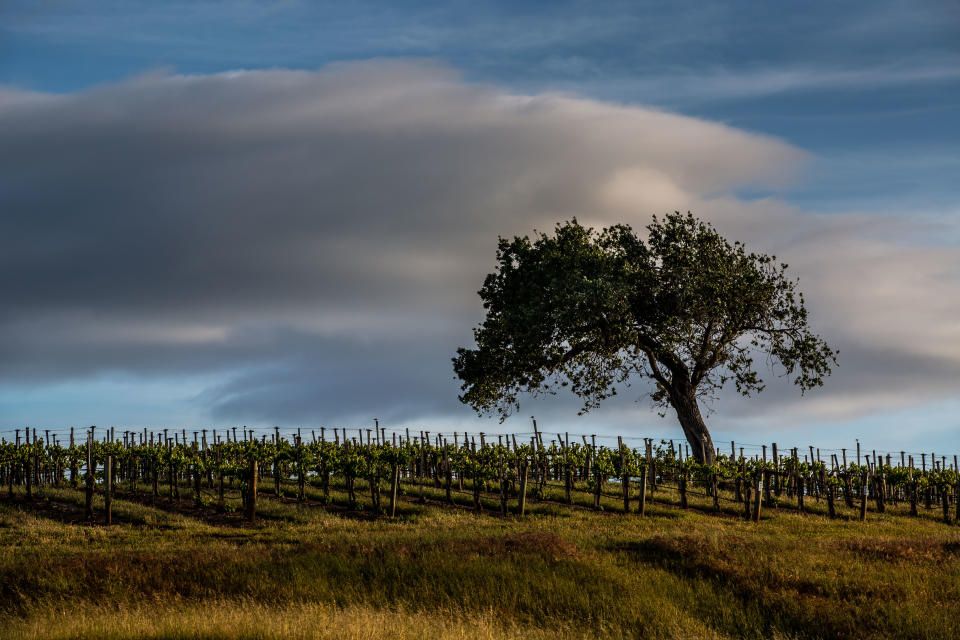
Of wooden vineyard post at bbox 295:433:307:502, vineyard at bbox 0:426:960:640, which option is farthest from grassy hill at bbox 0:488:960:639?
wooden vineyard post at bbox 295:433:307:502

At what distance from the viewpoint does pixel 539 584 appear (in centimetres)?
2019

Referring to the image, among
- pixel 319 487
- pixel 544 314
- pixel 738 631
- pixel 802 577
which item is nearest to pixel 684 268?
pixel 544 314

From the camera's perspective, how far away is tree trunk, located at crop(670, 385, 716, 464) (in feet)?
149

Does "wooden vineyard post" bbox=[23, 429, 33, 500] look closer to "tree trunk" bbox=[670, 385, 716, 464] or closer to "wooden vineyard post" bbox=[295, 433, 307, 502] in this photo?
"wooden vineyard post" bbox=[295, 433, 307, 502]

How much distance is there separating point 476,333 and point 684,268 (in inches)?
464

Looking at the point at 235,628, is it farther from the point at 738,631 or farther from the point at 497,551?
the point at 738,631

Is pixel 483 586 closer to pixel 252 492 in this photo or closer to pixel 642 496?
pixel 252 492

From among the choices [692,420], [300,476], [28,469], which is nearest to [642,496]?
[692,420]

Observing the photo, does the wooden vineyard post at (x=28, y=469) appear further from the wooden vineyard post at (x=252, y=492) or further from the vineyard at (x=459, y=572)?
the wooden vineyard post at (x=252, y=492)

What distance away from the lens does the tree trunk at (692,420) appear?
149 ft

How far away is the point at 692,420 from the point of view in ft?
150

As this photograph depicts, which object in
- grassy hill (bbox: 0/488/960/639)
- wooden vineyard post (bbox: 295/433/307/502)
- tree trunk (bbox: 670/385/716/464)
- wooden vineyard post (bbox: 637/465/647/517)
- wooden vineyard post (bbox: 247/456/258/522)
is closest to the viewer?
grassy hill (bbox: 0/488/960/639)

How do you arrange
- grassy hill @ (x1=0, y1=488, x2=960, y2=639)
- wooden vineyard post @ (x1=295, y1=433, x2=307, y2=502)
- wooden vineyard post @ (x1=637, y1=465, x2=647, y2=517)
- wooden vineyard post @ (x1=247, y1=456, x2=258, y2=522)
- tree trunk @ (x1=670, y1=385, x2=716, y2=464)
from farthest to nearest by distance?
tree trunk @ (x1=670, y1=385, x2=716, y2=464) → wooden vineyard post @ (x1=295, y1=433, x2=307, y2=502) → wooden vineyard post @ (x1=637, y1=465, x2=647, y2=517) → wooden vineyard post @ (x1=247, y1=456, x2=258, y2=522) → grassy hill @ (x1=0, y1=488, x2=960, y2=639)

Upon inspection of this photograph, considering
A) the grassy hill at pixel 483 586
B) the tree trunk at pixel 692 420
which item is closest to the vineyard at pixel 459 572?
the grassy hill at pixel 483 586
